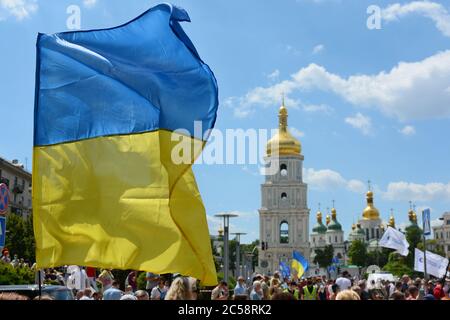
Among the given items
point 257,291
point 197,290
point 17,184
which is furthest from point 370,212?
point 197,290

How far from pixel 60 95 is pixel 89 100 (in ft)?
1.43

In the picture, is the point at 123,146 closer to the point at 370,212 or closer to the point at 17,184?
the point at 17,184

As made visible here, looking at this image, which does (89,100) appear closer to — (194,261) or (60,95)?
(60,95)

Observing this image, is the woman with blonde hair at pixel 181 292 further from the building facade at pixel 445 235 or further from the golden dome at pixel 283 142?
the building facade at pixel 445 235

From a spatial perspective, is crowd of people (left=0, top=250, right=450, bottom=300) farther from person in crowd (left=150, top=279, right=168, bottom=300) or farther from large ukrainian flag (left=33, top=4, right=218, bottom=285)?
large ukrainian flag (left=33, top=4, right=218, bottom=285)

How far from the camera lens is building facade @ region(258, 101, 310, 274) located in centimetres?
13412

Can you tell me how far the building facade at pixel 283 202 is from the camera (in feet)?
440

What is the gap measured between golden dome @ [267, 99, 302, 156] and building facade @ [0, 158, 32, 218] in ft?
185

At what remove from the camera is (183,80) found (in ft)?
36.8

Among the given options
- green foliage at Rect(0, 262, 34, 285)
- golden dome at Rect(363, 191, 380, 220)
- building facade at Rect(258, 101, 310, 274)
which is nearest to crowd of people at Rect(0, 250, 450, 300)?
green foliage at Rect(0, 262, 34, 285)

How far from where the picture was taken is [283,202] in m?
136

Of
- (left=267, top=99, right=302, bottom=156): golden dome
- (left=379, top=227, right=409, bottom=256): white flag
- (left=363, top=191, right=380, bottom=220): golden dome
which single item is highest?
(left=267, top=99, right=302, bottom=156): golden dome

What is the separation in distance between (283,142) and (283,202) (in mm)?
11475
